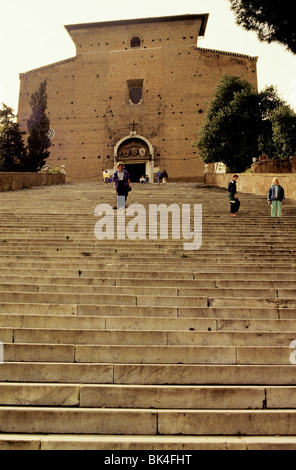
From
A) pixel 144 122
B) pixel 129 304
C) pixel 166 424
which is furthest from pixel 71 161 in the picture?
pixel 166 424

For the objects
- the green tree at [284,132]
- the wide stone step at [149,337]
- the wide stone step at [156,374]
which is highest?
the green tree at [284,132]

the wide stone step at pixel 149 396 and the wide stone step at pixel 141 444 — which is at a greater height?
the wide stone step at pixel 149 396

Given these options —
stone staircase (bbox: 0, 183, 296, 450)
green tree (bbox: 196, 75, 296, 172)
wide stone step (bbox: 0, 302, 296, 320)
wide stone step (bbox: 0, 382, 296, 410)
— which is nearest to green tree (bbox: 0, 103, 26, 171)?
green tree (bbox: 196, 75, 296, 172)

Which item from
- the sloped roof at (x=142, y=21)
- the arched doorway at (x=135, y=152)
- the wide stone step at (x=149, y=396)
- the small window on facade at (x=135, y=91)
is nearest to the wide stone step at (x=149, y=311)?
the wide stone step at (x=149, y=396)

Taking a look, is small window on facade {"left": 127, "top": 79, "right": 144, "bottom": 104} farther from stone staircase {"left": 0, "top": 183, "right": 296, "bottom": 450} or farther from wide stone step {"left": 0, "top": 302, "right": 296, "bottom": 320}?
wide stone step {"left": 0, "top": 302, "right": 296, "bottom": 320}

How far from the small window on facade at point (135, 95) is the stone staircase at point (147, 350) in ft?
83.0

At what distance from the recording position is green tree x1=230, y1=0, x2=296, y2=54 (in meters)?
10.3

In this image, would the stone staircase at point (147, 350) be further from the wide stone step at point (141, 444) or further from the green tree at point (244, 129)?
the green tree at point (244, 129)

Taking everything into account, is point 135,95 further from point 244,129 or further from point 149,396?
point 149,396

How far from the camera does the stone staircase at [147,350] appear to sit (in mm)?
2820

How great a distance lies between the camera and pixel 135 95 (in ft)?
95.2

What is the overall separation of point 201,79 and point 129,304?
87.6ft

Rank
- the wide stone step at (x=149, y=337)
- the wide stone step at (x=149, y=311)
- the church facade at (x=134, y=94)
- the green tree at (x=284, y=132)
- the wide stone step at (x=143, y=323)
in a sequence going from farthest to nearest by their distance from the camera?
the church facade at (x=134, y=94) → the green tree at (x=284, y=132) → the wide stone step at (x=149, y=311) → the wide stone step at (x=143, y=323) → the wide stone step at (x=149, y=337)

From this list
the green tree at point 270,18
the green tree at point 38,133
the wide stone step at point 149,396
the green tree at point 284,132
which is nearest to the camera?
the wide stone step at point 149,396
